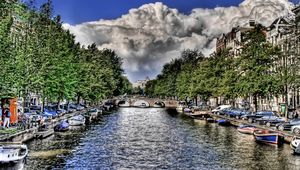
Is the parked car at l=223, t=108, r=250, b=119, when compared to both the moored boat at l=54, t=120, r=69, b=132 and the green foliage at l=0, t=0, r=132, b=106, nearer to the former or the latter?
the green foliage at l=0, t=0, r=132, b=106

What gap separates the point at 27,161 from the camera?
43.8m

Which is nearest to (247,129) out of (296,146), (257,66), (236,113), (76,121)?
(257,66)

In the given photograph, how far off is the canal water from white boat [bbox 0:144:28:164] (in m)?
1.77

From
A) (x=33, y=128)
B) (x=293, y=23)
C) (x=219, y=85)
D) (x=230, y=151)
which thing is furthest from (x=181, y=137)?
(x=219, y=85)

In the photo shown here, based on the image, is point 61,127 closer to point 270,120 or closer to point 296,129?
point 270,120

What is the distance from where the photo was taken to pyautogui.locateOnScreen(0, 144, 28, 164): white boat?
1479 inches

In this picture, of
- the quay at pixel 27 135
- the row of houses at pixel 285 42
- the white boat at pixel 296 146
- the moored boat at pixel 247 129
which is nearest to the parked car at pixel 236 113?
the row of houses at pixel 285 42

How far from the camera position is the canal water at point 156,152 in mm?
44531

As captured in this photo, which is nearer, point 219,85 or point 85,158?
point 85,158

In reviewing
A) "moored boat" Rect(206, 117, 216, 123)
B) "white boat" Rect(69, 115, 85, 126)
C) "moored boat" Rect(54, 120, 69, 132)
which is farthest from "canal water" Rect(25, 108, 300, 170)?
"moored boat" Rect(206, 117, 216, 123)

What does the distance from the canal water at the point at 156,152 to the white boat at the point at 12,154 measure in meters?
1.77

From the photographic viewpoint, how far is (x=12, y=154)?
38406 millimetres

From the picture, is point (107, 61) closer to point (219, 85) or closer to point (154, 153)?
point (219, 85)

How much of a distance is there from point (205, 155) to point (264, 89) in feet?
119
